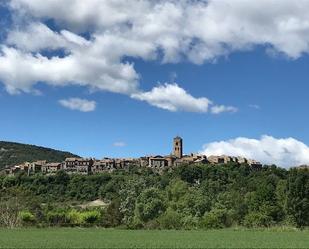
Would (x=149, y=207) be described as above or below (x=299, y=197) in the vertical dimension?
below

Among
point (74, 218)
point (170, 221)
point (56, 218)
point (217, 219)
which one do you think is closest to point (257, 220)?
point (217, 219)

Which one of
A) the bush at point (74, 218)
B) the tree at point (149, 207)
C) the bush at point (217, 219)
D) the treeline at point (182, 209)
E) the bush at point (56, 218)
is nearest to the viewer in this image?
the bush at point (217, 219)

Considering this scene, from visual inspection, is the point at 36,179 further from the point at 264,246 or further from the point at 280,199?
the point at 264,246

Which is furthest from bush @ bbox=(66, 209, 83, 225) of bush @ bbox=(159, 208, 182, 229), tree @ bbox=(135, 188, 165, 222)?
bush @ bbox=(159, 208, 182, 229)

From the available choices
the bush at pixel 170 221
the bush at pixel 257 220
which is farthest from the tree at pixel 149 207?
the bush at pixel 257 220

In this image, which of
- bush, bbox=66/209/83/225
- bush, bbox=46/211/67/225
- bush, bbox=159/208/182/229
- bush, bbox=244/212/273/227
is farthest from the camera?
bush, bbox=66/209/83/225

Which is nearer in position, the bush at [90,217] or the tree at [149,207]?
the tree at [149,207]

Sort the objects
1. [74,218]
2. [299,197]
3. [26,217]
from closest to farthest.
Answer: [26,217], [299,197], [74,218]

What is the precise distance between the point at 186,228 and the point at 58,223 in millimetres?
22077

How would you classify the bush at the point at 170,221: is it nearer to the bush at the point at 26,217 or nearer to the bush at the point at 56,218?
the bush at the point at 56,218

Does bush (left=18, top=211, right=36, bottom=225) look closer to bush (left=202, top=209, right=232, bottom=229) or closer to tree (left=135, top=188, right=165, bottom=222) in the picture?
tree (left=135, top=188, right=165, bottom=222)

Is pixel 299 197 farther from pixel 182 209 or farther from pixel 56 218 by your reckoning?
pixel 56 218

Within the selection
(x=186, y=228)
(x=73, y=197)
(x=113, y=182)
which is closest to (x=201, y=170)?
(x=113, y=182)

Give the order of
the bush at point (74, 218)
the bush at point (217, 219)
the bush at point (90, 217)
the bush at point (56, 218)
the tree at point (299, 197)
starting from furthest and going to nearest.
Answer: the bush at point (90, 217) → the bush at point (74, 218) → the bush at point (56, 218) → the tree at point (299, 197) → the bush at point (217, 219)
